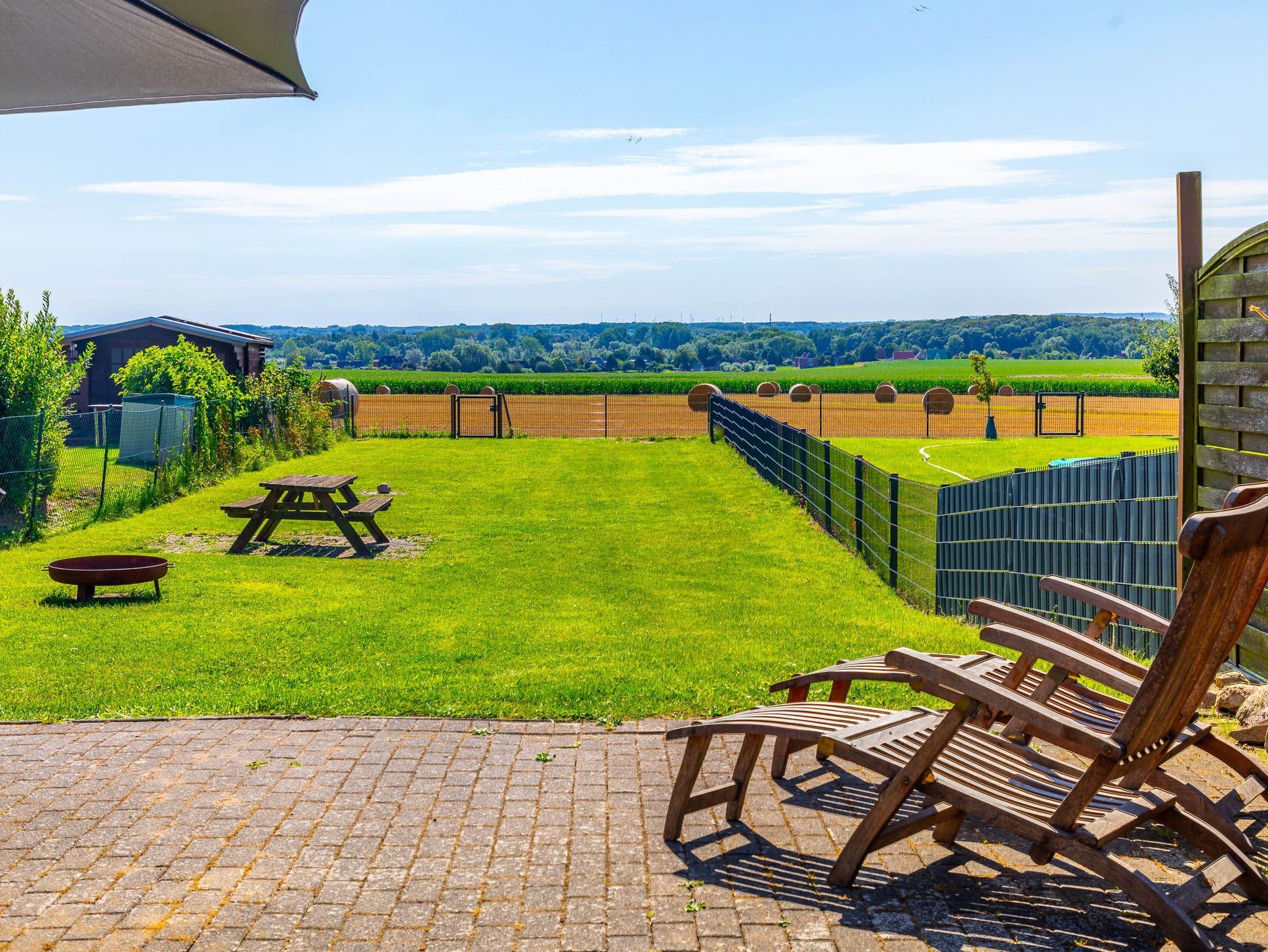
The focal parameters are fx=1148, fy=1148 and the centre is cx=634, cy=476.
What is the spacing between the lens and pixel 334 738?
17.8 ft

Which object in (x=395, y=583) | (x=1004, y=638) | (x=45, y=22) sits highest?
(x=45, y=22)

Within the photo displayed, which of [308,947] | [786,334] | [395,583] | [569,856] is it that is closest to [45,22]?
[308,947]

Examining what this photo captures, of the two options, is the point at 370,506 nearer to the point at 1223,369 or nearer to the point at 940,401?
the point at 1223,369

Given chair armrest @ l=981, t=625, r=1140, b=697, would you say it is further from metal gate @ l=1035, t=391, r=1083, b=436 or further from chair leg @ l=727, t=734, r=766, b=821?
metal gate @ l=1035, t=391, r=1083, b=436

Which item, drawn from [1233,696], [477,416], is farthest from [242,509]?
[477,416]

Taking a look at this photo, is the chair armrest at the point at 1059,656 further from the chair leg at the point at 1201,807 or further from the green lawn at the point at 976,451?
the green lawn at the point at 976,451

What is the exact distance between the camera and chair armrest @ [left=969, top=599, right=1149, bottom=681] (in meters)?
4.24

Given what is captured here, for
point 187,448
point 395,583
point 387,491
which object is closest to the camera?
point 395,583

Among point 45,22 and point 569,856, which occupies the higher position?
point 45,22

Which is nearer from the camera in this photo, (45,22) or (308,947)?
(45,22)

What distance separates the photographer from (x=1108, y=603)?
176 inches

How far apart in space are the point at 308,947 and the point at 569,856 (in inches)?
38.7

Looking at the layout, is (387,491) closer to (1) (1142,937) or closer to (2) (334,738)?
(2) (334,738)

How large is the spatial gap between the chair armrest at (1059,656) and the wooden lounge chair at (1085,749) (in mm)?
211
